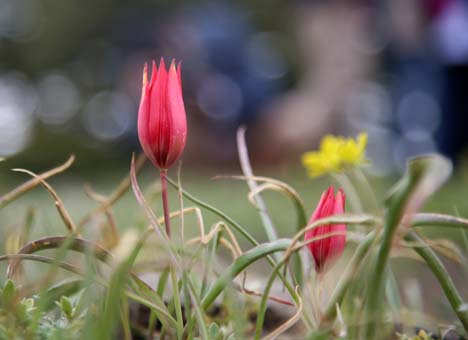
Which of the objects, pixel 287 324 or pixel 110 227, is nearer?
pixel 287 324

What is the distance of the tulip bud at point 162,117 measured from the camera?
0.55m

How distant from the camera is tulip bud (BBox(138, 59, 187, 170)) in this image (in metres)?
0.55

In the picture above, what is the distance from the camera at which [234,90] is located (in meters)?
8.73

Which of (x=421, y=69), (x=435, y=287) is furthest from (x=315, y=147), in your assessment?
(x=435, y=287)

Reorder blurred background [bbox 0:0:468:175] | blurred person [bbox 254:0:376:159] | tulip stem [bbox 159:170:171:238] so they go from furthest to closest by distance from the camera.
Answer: blurred person [bbox 254:0:376:159], blurred background [bbox 0:0:468:175], tulip stem [bbox 159:170:171:238]

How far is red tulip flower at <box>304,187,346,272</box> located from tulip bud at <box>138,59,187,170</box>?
0.11 m

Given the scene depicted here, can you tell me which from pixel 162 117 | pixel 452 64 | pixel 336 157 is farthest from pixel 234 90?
pixel 162 117

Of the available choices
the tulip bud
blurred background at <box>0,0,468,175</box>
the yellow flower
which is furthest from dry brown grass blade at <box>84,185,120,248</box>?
blurred background at <box>0,0,468,175</box>

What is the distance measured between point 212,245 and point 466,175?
3.85m

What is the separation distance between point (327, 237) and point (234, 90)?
8.21 meters

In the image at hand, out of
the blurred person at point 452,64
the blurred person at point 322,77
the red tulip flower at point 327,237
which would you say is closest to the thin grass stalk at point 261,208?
the red tulip flower at point 327,237

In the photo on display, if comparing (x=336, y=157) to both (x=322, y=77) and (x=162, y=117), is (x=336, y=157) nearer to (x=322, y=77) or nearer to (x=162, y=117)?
(x=162, y=117)

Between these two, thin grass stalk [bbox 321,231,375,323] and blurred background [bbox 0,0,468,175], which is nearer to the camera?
thin grass stalk [bbox 321,231,375,323]

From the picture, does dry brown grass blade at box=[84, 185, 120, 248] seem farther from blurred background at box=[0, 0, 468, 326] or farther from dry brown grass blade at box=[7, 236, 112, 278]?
dry brown grass blade at box=[7, 236, 112, 278]
